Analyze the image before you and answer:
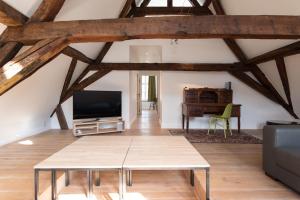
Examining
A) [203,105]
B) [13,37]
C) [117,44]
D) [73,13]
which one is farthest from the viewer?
[117,44]

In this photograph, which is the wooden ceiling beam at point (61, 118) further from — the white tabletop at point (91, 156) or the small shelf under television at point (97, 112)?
the white tabletop at point (91, 156)

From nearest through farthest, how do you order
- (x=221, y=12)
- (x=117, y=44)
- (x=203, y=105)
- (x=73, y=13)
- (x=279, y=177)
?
(x=279, y=177)
(x=73, y=13)
(x=221, y=12)
(x=203, y=105)
(x=117, y=44)

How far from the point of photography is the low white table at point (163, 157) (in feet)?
6.55

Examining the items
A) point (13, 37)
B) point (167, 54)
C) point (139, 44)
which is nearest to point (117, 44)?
point (139, 44)

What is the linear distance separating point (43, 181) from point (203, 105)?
4.27 meters

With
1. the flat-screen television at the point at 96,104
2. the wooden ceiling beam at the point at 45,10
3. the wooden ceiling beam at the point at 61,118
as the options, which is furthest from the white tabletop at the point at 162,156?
the wooden ceiling beam at the point at 61,118

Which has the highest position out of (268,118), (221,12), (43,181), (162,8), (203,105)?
(162,8)

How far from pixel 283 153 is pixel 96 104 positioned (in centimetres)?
444

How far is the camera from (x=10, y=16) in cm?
253

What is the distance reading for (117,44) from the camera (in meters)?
6.51

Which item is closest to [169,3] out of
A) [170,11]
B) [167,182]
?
[170,11]

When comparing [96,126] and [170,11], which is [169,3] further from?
[96,126]

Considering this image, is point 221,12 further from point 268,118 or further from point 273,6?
point 268,118

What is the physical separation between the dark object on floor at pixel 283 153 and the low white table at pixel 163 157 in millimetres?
974
